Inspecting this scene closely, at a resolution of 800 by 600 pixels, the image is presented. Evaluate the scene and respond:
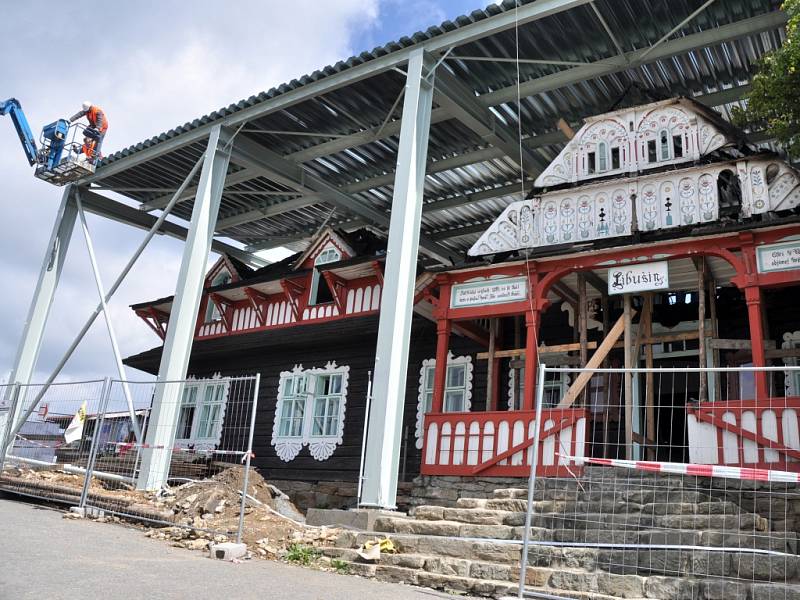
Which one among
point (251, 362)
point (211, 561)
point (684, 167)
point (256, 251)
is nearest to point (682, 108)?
point (684, 167)

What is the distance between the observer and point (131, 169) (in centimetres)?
1892

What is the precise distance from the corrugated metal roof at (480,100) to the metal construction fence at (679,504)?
5676 millimetres

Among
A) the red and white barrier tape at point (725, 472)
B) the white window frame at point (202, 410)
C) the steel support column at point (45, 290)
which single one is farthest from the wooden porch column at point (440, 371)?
the steel support column at point (45, 290)

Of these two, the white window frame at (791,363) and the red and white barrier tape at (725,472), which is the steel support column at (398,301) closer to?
the red and white barrier tape at (725,472)

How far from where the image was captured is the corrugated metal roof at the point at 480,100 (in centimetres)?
1217

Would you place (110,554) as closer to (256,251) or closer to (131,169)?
(131,169)

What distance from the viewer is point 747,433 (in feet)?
30.4

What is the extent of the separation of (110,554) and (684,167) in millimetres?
10208

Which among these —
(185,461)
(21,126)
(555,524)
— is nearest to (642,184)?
(555,524)

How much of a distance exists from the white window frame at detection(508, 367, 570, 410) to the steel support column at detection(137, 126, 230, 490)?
645 cm

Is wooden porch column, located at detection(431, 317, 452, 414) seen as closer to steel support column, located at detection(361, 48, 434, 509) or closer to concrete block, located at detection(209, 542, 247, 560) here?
steel support column, located at detection(361, 48, 434, 509)

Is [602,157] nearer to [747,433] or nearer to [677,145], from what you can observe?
[677,145]

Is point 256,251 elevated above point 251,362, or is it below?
above

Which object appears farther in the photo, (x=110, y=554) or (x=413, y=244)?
(x=413, y=244)
